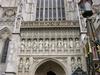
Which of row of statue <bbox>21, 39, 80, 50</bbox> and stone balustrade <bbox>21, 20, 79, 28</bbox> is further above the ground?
stone balustrade <bbox>21, 20, 79, 28</bbox>

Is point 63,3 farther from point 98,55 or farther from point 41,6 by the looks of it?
point 98,55

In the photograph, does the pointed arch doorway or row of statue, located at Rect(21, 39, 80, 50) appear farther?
the pointed arch doorway

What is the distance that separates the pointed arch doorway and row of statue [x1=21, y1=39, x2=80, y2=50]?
159 centimetres

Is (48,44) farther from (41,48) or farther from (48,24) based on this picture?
(48,24)

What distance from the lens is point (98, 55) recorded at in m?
5.38

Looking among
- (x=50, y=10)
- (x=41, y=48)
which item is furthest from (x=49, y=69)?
(x=50, y=10)

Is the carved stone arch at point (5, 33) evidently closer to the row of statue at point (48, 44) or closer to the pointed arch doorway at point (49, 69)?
the row of statue at point (48, 44)

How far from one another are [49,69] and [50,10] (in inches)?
289

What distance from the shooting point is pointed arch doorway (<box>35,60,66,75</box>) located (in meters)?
14.0

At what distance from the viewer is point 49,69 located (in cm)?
1426

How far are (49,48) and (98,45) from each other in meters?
8.47

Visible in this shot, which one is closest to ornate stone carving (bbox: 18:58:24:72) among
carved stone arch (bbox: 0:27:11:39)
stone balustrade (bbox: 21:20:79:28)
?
stone balustrade (bbox: 21:20:79:28)

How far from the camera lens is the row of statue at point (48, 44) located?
1380 centimetres

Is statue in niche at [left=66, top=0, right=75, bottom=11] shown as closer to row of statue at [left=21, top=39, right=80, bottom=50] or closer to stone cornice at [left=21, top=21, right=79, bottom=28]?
stone cornice at [left=21, top=21, right=79, bottom=28]
